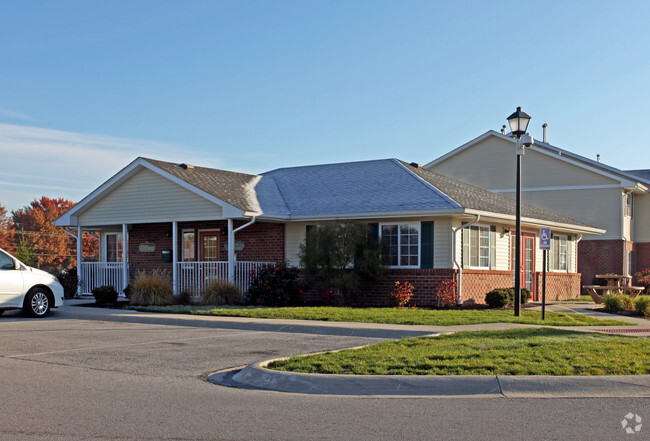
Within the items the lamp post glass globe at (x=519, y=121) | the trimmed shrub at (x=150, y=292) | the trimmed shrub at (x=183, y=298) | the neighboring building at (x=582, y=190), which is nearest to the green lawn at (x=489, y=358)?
the lamp post glass globe at (x=519, y=121)

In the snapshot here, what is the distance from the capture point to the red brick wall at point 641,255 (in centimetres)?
3419

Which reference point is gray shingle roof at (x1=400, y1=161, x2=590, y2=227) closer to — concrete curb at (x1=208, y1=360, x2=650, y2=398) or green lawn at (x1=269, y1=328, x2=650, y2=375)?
green lawn at (x1=269, y1=328, x2=650, y2=375)

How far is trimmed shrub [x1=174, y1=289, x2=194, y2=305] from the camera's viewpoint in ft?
67.4

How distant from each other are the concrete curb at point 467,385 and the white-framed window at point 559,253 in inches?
711

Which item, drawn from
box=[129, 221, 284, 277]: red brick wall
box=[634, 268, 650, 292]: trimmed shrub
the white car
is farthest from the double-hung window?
box=[634, 268, 650, 292]: trimmed shrub

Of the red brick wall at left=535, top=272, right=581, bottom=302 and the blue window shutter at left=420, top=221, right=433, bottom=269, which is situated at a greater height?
the blue window shutter at left=420, top=221, right=433, bottom=269

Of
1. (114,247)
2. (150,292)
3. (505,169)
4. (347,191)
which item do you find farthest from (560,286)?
(114,247)

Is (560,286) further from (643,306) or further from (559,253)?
(643,306)

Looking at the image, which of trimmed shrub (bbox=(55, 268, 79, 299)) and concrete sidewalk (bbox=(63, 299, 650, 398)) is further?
trimmed shrub (bbox=(55, 268, 79, 299))

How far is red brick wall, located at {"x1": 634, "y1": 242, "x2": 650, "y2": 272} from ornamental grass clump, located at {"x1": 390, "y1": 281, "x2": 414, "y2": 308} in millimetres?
A: 19150

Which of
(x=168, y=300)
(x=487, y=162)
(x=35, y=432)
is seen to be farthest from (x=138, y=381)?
(x=487, y=162)

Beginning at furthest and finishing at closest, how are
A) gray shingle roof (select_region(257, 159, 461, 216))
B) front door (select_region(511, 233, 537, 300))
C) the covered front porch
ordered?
front door (select_region(511, 233, 537, 300)), the covered front porch, gray shingle roof (select_region(257, 159, 461, 216))

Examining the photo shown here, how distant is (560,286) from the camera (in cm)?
2628

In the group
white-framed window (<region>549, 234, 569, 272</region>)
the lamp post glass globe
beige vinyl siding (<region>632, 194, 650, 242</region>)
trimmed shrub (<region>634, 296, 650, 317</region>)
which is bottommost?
trimmed shrub (<region>634, 296, 650, 317</region>)
